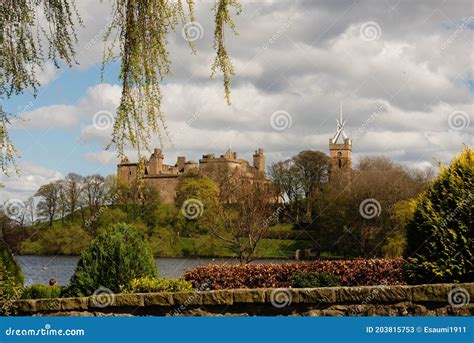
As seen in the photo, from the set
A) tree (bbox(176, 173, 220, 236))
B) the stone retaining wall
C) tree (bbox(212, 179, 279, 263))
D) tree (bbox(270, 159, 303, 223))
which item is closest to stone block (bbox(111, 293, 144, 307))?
the stone retaining wall

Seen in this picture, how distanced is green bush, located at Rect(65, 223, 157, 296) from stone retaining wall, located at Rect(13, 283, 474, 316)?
4.35ft

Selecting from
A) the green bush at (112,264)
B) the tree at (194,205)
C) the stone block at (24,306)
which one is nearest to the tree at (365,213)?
the tree at (194,205)

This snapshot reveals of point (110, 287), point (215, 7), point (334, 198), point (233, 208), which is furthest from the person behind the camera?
point (334, 198)

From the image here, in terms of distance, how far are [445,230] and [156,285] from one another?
14.5 ft

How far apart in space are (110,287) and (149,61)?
14.9 ft

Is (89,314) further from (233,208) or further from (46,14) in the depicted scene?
(233,208)

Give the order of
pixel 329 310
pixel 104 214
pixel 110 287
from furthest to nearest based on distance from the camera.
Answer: pixel 104 214 < pixel 110 287 < pixel 329 310

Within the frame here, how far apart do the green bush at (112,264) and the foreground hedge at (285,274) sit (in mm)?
4196

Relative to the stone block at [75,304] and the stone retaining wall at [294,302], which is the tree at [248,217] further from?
the stone retaining wall at [294,302]

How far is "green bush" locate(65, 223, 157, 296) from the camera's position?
10305 millimetres

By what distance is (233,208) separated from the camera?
1377 inches

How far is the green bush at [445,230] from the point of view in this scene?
25.7 ft

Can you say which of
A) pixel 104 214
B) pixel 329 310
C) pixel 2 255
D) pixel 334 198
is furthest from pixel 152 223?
pixel 329 310

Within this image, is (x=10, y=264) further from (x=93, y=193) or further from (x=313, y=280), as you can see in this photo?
(x=93, y=193)
